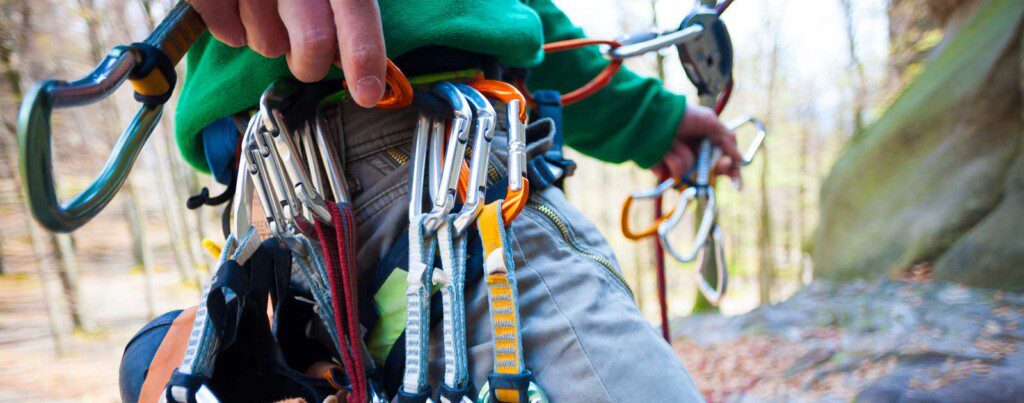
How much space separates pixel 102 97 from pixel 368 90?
27 cm

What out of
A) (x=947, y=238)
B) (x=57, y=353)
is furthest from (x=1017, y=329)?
(x=57, y=353)

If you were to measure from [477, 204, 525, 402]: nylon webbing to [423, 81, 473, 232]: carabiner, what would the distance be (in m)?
0.05

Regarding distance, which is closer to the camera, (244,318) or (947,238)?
(244,318)

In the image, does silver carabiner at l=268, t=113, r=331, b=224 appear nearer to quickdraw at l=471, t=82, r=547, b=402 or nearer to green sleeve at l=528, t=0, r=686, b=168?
quickdraw at l=471, t=82, r=547, b=402

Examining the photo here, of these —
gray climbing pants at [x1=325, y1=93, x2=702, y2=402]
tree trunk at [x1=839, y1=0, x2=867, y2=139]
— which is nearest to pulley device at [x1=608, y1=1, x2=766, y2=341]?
gray climbing pants at [x1=325, y1=93, x2=702, y2=402]

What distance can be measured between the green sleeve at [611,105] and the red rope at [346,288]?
0.83 meters

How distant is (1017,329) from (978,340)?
31 centimetres

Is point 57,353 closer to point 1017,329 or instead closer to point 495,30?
point 495,30

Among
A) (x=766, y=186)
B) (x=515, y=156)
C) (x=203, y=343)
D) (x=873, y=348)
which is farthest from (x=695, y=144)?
(x=766, y=186)

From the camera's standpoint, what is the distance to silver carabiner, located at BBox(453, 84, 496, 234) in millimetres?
758

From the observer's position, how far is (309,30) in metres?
0.65

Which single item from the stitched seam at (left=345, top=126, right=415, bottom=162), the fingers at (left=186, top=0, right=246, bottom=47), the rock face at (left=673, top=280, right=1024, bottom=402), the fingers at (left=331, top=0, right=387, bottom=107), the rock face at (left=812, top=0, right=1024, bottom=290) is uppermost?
the fingers at (left=186, top=0, right=246, bottom=47)

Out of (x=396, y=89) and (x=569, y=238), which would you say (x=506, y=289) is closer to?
(x=569, y=238)

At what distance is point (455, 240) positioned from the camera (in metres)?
0.78
